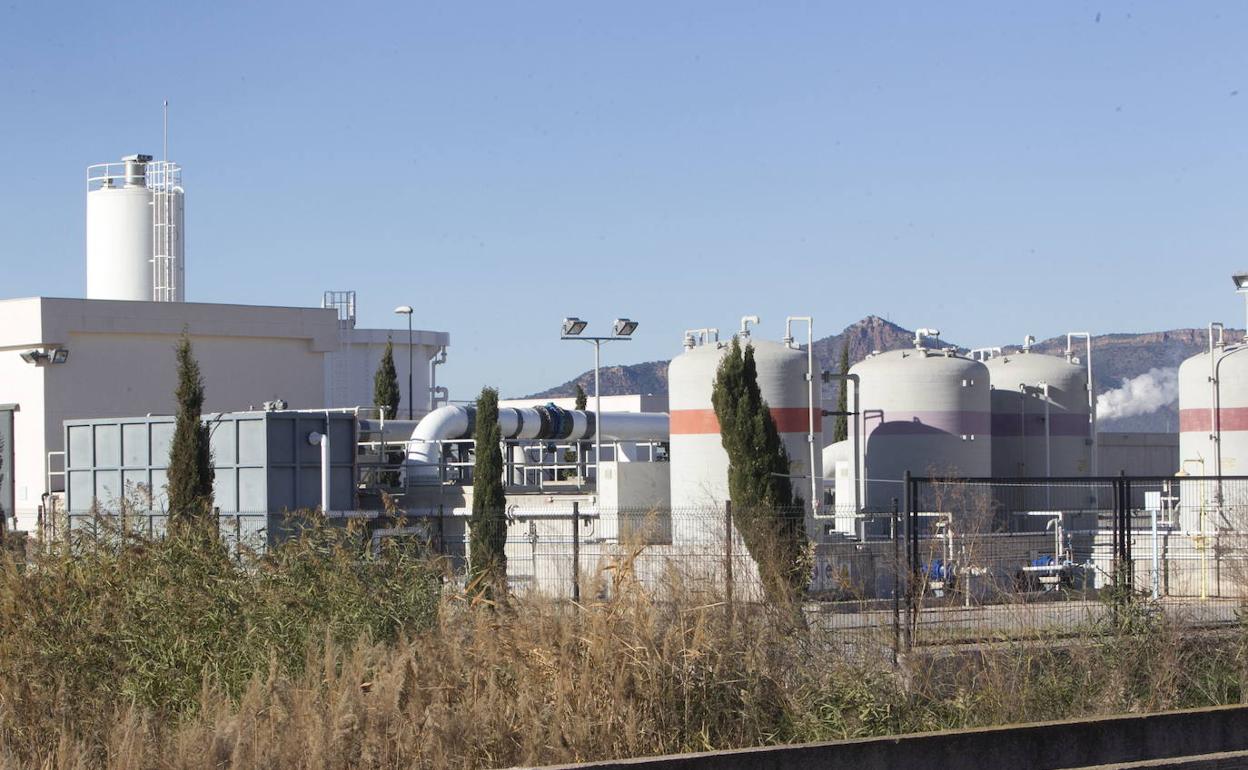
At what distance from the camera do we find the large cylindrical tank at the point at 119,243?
46438 mm

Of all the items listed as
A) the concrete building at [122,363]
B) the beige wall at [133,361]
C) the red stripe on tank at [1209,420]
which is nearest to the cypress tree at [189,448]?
the concrete building at [122,363]

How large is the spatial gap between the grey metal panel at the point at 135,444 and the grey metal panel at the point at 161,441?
0.22 metres

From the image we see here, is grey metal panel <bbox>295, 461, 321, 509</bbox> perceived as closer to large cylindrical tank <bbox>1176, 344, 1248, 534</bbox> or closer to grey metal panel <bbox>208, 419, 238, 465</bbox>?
grey metal panel <bbox>208, 419, 238, 465</bbox>

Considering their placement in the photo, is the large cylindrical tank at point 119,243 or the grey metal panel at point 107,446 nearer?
the grey metal panel at point 107,446

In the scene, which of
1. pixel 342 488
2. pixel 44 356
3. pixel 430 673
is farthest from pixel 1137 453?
pixel 430 673

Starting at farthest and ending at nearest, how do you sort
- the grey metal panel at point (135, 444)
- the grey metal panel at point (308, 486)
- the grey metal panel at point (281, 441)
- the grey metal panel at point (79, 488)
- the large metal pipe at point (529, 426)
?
the large metal pipe at point (529, 426), the grey metal panel at point (79, 488), the grey metal panel at point (135, 444), the grey metal panel at point (308, 486), the grey metal panel at point (281, 441)

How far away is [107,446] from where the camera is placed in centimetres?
3194

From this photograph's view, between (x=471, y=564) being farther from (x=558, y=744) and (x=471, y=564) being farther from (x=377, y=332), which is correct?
(x=377, y=332)

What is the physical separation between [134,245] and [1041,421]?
28.0 metres

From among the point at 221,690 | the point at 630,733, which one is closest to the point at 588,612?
the point at 630,733

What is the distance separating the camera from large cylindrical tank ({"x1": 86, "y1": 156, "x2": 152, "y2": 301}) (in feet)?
152

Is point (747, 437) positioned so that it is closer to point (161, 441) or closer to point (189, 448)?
point (189, 448)

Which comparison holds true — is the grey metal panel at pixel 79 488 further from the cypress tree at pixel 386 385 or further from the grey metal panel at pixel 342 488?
the cypress tree at pixel 386 385

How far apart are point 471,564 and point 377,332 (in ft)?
157
